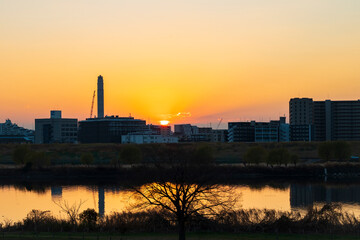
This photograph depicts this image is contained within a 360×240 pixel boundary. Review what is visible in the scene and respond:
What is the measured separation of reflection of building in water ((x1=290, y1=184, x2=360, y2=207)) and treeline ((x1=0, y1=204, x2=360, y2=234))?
20.6m

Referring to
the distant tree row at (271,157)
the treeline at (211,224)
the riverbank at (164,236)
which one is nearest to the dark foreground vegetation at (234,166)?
the distant tree row at (271,157)

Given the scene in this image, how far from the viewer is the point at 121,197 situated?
69125 millimetres

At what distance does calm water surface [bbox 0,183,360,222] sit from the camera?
58.7m

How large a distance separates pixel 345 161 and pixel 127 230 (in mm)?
88507

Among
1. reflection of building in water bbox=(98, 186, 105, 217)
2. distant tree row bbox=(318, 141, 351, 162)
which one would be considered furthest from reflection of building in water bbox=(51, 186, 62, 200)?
distant tree row bbox=(318, 141, 351, 162)

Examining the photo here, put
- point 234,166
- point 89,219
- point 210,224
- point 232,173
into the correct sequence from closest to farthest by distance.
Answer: point 210,224 < point 89,219 < point 232,173 < point 234,166

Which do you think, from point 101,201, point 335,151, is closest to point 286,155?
point 335,151

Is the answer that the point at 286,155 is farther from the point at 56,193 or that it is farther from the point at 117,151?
the point at 117,151

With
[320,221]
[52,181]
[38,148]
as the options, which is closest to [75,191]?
[52,181]

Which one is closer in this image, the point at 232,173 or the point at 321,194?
the point at 321,194

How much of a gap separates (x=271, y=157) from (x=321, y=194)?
3703 centimetres

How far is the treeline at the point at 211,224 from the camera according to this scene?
38.1 meters

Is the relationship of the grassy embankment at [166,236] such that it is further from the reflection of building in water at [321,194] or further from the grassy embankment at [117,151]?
the grassy embankment at [117,151]

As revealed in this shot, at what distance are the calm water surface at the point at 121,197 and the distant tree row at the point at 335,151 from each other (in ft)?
108
